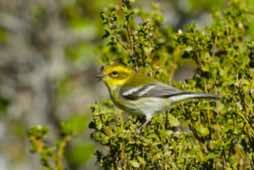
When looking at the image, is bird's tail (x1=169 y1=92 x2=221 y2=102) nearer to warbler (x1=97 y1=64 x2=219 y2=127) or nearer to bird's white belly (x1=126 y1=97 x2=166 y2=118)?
warbler (x1=97 y1=64 x2=219 y2=127)

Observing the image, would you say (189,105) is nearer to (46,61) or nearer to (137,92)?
(137,92)

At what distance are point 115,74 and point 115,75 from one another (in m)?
0.01

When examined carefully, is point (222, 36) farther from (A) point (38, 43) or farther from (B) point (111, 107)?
(A) point (38, 43)

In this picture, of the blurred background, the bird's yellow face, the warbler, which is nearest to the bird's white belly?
the warbler

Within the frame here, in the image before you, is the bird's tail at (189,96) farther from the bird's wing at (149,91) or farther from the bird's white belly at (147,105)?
the bird's white belly at (147,105)

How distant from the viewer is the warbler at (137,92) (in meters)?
4.30

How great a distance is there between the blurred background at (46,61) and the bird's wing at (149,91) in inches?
→ 129

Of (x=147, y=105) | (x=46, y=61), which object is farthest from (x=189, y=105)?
(x=46, y=61)

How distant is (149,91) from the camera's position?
457 cm

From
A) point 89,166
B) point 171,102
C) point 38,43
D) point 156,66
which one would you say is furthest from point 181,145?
point 89,166

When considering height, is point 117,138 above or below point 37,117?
below

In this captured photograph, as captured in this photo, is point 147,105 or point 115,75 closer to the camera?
point 147,105

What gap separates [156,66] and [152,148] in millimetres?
Result: 951

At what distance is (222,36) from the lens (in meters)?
4.50
